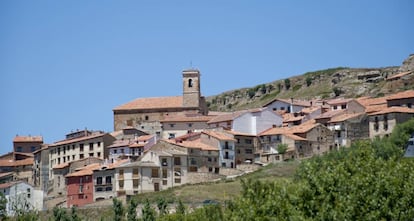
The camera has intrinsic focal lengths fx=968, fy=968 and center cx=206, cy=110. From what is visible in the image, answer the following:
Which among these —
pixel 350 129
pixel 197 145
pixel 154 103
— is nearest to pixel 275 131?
pixel 350 129

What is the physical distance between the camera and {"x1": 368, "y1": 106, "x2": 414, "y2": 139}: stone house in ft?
320

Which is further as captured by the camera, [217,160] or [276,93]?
[276,93]

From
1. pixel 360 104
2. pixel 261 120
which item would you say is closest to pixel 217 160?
pixel 261 120

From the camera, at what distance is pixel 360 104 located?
106 metres

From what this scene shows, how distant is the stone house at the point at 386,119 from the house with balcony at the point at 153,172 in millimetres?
20059

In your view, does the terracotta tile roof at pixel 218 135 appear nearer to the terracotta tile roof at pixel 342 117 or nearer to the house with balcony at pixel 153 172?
the house with balcony at pixel 153 172

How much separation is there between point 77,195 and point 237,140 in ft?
57.6

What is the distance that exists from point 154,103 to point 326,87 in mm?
38714

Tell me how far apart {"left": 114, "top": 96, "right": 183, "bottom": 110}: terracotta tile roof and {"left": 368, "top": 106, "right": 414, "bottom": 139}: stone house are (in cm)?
2920

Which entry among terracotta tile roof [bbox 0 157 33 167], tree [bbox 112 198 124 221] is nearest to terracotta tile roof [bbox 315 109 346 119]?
tree [bbox 112 198 124 221]

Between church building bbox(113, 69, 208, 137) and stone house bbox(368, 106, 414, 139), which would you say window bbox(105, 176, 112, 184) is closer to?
church building bbox(113, 69, 208, 137)

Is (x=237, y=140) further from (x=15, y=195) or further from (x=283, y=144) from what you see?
(x=15, y=195)

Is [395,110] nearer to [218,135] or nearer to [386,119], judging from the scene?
[386,119]

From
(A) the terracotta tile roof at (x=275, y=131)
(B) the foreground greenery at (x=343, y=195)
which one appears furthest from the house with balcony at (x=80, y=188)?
(B) the foreground greenery at (x=343, y=195)
